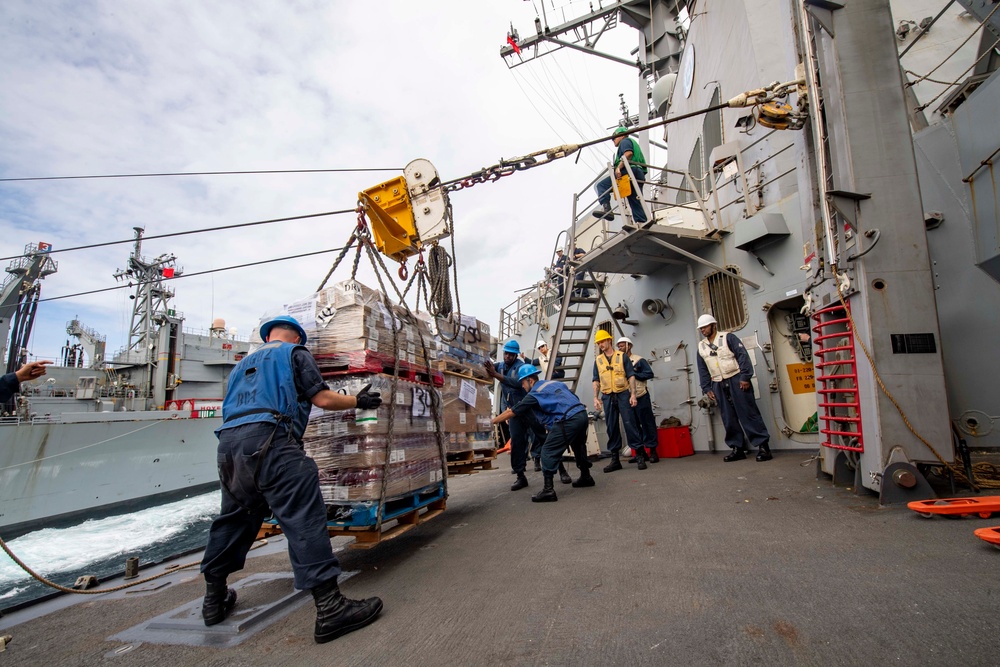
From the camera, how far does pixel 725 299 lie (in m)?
7.11

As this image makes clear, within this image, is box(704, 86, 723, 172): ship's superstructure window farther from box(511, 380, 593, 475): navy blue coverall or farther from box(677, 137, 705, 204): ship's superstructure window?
box(511, 380, 593, 475): navy blue coverall

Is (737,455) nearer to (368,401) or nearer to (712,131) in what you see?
(368,401)

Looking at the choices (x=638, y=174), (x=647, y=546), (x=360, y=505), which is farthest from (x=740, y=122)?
(x=360, y=505)

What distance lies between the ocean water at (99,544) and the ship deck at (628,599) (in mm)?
4792

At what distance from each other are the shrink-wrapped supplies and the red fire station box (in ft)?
14.2

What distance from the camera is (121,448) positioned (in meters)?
14.7

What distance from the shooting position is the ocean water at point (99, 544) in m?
7.46

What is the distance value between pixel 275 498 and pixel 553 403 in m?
3.15

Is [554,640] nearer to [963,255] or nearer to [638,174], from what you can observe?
[963,255]

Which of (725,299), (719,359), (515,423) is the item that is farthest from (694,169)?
(515,423)

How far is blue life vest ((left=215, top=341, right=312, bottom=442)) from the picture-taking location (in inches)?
94.9

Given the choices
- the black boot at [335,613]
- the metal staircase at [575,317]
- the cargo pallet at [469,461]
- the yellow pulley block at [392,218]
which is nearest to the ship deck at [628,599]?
the black boot at [335,613]

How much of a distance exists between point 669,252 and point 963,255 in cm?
362

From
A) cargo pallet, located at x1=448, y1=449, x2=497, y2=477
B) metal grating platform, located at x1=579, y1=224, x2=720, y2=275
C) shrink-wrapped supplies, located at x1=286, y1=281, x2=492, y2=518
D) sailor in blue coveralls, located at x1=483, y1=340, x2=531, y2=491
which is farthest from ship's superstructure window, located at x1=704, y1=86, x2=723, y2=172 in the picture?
shrink-wrapped supplies, located at x1=286, y1=281, x2=492, y2=518
